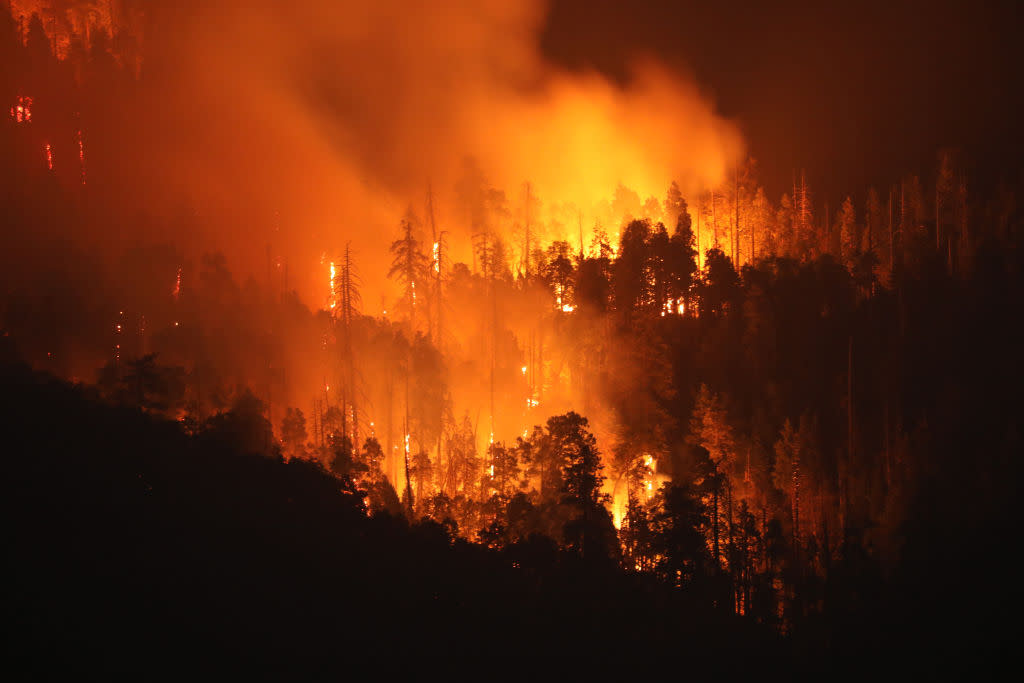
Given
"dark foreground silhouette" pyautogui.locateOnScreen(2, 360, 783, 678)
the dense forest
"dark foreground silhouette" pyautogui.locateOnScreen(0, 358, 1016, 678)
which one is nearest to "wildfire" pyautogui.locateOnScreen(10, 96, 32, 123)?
the dense forest

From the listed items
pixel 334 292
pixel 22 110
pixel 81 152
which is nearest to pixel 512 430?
pixel 334 292

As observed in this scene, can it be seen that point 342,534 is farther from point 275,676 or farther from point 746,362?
point 746,362

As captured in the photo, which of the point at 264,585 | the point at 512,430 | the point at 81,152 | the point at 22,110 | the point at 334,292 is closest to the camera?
the point at 264,585

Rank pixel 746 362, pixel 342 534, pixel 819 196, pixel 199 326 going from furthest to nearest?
pixel 819 196
pixel 199 326
pixel 746 362
pixel 342 534

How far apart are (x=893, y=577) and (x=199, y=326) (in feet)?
196

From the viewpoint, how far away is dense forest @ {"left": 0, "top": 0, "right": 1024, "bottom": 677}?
23.7m

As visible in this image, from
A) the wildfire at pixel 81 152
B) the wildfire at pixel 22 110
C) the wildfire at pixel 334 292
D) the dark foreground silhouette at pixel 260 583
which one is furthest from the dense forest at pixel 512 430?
the wildfire at pixel 334 292

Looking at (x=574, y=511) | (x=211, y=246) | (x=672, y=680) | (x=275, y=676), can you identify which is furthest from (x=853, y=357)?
(x=211, y=246)

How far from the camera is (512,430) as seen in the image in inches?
2749

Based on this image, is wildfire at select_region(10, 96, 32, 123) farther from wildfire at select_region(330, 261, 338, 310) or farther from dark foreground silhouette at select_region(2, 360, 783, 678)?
dark foreground silhouette at select_region(2, 360, 783, 678)

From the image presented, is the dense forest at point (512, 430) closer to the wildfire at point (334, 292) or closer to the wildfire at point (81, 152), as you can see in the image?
the wildfire at point (81, 152)

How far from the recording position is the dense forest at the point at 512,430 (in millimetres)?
23703

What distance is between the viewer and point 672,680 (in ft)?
81.0

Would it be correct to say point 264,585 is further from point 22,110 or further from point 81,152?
point 22,110
